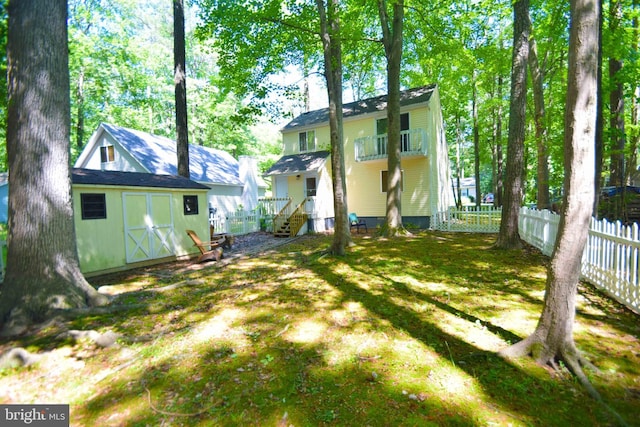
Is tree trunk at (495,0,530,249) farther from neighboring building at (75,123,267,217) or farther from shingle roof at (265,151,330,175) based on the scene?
neighboring building at (75,123,267,217)

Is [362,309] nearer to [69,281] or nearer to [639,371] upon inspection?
[639,371]

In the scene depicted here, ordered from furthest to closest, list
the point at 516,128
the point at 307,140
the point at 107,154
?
the point at 307,140 → the point at 107,154 → the point at 516,128

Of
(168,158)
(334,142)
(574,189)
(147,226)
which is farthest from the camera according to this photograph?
(168,158)

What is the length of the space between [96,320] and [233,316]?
2319mm

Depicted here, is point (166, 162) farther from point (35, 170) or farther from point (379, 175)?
point (35, 170)

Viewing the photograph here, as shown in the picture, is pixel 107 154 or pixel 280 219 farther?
pixel 107 154

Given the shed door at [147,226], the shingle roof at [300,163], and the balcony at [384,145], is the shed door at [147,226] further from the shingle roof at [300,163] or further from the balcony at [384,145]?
the balcony at [384,145]

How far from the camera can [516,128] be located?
30.1 ft

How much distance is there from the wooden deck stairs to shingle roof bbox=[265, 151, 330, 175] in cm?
246

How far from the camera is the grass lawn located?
2666mm

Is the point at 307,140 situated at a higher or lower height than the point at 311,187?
higher

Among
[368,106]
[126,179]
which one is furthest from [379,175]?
[126,179]

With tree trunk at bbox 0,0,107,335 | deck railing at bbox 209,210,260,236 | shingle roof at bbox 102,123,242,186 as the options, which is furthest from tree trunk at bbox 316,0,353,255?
shingle roof at bbox 102,123,242,186

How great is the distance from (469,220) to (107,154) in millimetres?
22890
